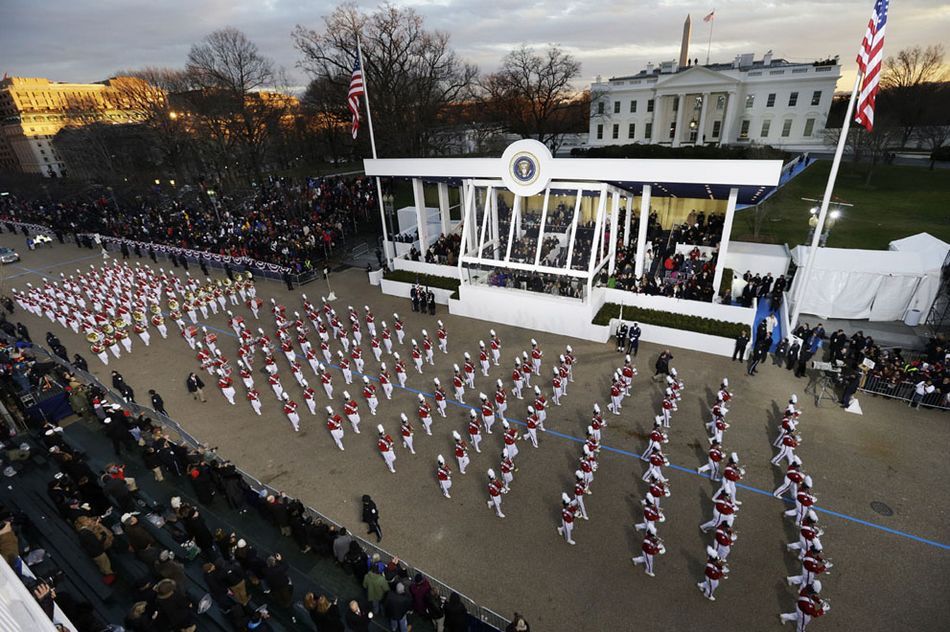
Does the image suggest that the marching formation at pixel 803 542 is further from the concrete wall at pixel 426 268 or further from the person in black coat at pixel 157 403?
the person in black coat at pixel 157 403

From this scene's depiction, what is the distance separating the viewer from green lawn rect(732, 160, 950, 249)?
2773 cm

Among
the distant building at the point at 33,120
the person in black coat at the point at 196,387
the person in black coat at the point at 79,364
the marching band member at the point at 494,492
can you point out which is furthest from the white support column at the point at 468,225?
the distant building at the point at 33,120

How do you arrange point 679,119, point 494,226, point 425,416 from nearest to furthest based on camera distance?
point 425,416, point 494,226, point 679,119

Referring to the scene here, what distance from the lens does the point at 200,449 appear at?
11703mm

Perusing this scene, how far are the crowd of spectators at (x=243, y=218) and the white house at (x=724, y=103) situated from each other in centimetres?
3679

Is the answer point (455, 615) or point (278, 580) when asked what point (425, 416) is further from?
point (455, 615)

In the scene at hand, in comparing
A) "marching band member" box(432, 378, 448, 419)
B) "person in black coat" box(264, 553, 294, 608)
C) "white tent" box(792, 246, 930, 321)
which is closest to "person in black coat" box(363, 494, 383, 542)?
"person in black coat" box(264, 553, 294, 608)

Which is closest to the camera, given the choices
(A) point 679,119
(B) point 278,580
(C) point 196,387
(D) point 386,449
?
(B) point 278,580

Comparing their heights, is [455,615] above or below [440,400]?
above

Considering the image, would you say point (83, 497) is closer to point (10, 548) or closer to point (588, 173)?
point (10, 548)

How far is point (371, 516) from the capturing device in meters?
9.55

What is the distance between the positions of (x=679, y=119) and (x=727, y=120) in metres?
5.42

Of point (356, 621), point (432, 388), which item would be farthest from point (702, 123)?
point (356, 621)

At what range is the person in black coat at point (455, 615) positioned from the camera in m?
7.11
